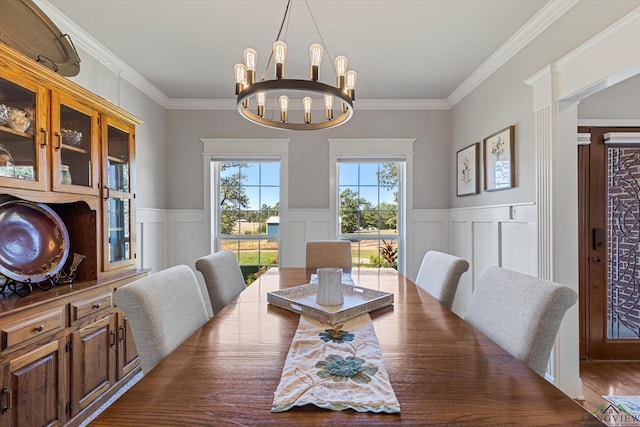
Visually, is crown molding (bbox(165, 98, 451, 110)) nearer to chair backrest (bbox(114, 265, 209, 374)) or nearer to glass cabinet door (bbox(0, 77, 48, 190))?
glass cabinet door (bbox(0, 77, 48, 190))

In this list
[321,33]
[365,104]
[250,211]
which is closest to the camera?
[321,33]

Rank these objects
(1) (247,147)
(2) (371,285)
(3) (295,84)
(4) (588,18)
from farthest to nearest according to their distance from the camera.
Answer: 1. (1) (247,147)
2. (2) (371,285)
3. (4) (588,18)
4. (3) (295,84)

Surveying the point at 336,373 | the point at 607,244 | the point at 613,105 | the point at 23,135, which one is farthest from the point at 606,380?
the point at 23,135

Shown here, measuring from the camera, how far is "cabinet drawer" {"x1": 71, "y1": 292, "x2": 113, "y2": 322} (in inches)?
70.0

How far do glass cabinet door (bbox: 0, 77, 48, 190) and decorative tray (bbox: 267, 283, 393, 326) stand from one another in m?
1.32

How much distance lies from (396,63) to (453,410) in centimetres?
272

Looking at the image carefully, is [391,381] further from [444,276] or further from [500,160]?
[500,160]

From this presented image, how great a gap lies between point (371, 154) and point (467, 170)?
101 centimetres

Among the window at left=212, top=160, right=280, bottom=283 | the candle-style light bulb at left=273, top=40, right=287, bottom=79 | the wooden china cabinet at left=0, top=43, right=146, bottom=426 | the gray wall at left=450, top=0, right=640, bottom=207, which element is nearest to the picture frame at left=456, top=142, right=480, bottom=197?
the gray wall at left=450, top=0, right=640, bottom=207

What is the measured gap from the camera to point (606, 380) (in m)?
2.37

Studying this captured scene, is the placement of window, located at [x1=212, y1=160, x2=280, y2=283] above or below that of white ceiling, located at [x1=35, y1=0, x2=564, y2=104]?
below

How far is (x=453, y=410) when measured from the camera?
71cm

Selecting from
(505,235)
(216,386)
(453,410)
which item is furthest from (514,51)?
(216,386)

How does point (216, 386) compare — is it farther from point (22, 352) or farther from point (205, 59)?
point (205, 59)
